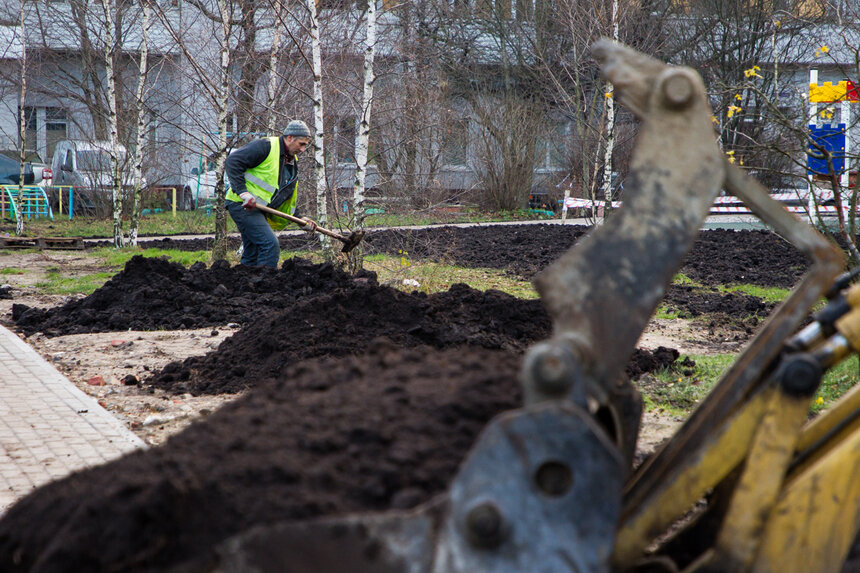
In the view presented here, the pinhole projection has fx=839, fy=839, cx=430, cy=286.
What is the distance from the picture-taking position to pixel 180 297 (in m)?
9.30

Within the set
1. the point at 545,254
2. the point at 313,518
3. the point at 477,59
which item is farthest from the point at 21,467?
the point at 477,59

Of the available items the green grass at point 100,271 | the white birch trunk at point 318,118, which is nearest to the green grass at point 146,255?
the green grass at point 100,271

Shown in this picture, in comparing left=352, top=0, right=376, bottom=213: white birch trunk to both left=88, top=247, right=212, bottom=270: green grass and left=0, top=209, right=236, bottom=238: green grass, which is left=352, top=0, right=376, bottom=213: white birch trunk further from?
left=0, top=209, right=236, bottom=238: green grass

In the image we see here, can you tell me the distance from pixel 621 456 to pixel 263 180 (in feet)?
27.7

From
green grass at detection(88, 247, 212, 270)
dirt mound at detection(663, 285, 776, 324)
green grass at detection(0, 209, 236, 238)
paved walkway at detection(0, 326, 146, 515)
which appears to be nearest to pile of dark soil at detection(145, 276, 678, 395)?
paved walkway at detection(0, 326, 146, 515)

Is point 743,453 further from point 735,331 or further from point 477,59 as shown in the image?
point 477,59

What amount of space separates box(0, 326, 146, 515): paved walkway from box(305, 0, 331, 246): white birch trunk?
549 cm

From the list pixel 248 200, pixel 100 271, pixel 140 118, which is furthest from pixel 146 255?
pixel 248 200

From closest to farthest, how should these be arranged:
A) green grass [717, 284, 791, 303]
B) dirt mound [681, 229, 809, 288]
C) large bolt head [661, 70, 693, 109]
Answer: large bolt head [661, 70, 693, 109], green grass [717, 284, 791, 303], dirt mound [681, 229, 809, 288]

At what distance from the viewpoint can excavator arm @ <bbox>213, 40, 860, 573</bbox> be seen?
1.95 metres

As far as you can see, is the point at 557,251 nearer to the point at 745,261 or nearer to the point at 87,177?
the point at 745,261

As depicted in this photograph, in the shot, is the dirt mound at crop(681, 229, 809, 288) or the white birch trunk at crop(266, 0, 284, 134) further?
the white birch trunk at crop(266, 0, 284, 134)

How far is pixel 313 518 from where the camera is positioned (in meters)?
2.11

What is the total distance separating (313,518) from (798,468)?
1.30 meters
